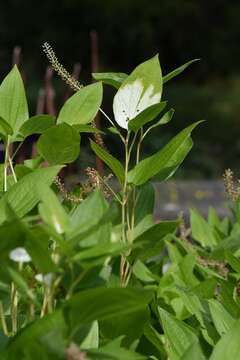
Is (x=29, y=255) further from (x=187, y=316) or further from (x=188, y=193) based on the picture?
(x=188, y=193)

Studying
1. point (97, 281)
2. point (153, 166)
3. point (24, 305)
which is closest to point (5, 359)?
point (97, 281)

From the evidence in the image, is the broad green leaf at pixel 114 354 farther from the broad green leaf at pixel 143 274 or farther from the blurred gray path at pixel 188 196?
the blurred gray path at pixel 188 196

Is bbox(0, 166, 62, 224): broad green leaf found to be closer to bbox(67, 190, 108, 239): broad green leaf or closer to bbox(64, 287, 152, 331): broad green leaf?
bbox(67, 190, 108, 239): broad green leaf

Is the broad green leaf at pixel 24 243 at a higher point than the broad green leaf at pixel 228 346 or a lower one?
higher

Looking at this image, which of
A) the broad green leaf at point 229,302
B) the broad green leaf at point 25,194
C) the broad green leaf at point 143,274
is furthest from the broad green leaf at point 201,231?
the broad green leaf at point 25,194

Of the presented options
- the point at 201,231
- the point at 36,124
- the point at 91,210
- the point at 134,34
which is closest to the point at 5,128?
the point at 36,124
